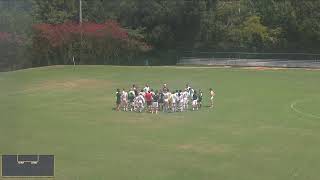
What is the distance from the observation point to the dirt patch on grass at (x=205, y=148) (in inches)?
723

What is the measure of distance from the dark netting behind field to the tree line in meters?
1.01

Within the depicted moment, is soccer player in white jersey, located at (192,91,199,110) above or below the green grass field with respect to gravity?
above

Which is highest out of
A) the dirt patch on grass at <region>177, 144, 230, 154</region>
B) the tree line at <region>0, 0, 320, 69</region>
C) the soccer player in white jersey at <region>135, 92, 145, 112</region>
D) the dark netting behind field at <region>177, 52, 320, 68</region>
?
the tree line at <region>0, 0, 320, 69</region>

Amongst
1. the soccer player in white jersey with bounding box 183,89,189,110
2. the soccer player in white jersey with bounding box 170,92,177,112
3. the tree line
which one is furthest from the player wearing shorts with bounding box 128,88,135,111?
the tree line

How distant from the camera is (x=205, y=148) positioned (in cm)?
1886

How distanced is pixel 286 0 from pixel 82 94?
129 feet

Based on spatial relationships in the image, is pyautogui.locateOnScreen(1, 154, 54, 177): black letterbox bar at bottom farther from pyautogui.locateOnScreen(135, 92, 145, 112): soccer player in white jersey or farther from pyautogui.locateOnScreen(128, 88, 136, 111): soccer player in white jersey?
pyautogui.locateOnScreen(128, 88, 136, 111): soccer player in white jersey

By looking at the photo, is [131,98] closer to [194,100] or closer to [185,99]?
[185,99]

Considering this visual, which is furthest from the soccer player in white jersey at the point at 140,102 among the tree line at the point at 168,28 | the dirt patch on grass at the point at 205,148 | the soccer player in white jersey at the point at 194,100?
the tree line at the point at 168,28

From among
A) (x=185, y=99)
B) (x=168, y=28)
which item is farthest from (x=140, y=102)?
(x=168, y=28)

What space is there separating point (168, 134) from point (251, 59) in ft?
150

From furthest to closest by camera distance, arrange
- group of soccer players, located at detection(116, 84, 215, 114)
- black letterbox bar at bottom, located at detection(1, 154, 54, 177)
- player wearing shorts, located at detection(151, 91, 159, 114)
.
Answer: group of soccer players, located at detection(116, 84, 215, 114), player wearing shorts, located at detection(151, 91, 159, 114), black letterbox bar at bottom, located at detection(1, 154, 54, 177)

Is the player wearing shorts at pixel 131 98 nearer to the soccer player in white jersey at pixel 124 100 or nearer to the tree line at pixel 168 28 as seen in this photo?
the soccer player in white jersey at pixel 124 100

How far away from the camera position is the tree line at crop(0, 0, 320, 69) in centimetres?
6406
